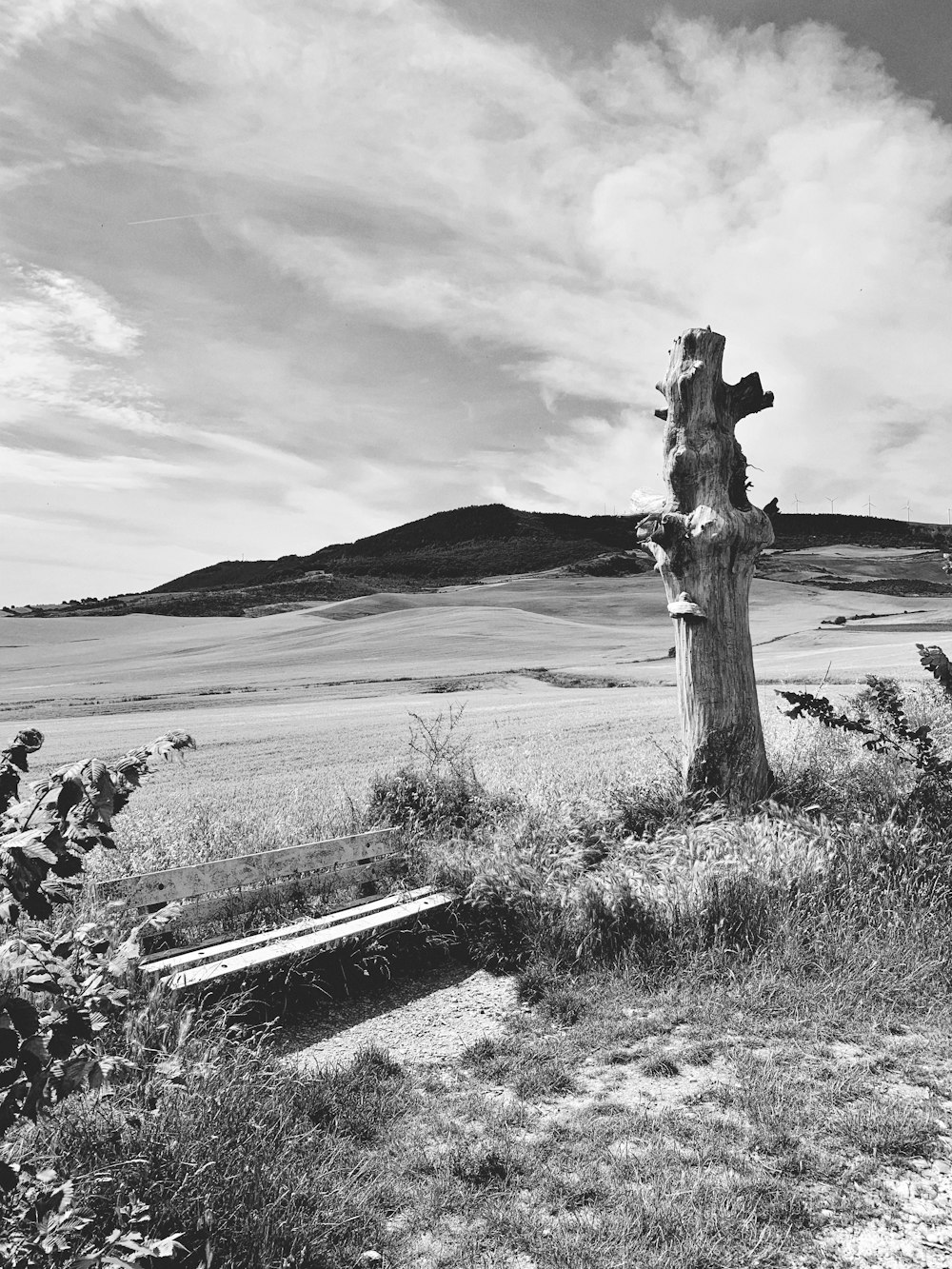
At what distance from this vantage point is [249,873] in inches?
267

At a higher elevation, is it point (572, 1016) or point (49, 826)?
point (49, 826)

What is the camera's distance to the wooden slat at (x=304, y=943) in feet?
16.9

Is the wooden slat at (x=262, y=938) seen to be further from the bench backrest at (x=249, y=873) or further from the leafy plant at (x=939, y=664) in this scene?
the leafy plant at (x=939, y=664)

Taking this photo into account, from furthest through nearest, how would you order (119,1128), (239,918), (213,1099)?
(239,918) < (213,1099) < (119,1128)

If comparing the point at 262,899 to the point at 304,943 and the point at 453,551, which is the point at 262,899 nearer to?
the point at 304,943

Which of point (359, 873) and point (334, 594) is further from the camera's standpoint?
point (334, 594)

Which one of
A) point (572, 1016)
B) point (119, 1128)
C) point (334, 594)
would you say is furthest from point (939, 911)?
point (334, 594)

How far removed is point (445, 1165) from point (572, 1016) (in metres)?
1.62

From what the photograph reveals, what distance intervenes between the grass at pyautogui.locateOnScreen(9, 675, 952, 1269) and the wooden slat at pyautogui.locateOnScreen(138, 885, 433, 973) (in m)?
0.45

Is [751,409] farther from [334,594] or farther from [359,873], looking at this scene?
[334,594]

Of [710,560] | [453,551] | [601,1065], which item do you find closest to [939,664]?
[710,560]

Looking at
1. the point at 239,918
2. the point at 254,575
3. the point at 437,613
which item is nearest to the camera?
the point at 239,918

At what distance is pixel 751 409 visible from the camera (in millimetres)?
8828

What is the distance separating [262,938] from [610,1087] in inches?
99.3
